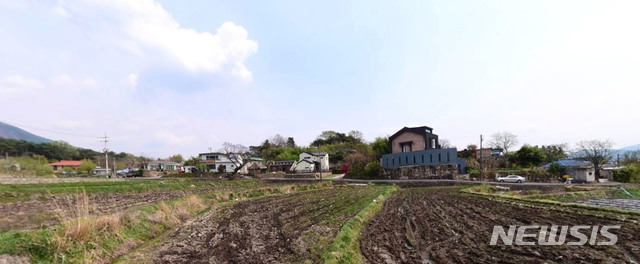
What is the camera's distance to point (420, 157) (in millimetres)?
49750

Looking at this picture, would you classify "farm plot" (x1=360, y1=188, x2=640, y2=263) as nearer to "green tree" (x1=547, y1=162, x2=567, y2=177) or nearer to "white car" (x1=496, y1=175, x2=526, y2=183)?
"white car" (x1=496, y1=175, x2=526, y2=183)

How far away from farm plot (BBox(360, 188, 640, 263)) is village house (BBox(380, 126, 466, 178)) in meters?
31.4

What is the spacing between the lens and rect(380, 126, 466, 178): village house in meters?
46.7

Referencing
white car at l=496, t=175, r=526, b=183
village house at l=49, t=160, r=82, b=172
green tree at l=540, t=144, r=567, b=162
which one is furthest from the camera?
village house at l=49, t=160, r=82, b=172

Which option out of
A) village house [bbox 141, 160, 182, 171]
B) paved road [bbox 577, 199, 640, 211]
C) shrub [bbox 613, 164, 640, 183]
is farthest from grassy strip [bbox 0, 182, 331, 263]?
village house [bbox 141, 160, 182, 171]

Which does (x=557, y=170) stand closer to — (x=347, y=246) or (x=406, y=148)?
(x=406, y=148)

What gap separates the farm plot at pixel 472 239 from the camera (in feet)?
25.8

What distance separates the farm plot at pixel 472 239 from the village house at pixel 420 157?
103ft

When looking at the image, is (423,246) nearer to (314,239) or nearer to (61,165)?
(314,239)

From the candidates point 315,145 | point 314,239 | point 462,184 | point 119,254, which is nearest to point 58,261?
point 119,254

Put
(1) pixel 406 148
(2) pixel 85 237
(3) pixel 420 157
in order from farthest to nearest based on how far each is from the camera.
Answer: (1) pixel 406 148 → (3) pixel 420 157 → (2) pixel 85 237

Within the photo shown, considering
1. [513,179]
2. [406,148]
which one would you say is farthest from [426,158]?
[513,179]

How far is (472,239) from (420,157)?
41.4 meters

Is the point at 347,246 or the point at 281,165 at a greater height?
the point at 347,246
